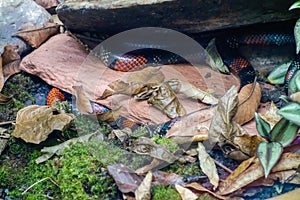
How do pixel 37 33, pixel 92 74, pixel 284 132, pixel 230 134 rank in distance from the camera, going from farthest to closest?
pixel 37 33 < pixel 92 74 < pixel 230 134 < pixel 284 132

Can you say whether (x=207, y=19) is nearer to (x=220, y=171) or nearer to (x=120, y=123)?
(x=120, y=123)

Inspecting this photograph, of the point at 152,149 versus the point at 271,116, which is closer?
the point at 152,149

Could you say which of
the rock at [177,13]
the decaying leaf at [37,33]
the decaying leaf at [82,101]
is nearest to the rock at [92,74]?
the decaying leaf at [82,101]

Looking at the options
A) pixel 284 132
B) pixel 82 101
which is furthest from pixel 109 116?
pixel 284 132

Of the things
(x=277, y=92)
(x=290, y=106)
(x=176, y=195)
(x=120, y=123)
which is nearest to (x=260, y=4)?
(x=277, y=92)

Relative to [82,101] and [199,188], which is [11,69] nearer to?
[82,101]

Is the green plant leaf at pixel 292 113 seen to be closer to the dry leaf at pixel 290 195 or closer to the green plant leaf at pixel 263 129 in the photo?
the green plant leaf at pixel 263 129

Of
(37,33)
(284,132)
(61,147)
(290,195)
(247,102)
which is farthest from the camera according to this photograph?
(37,33)
